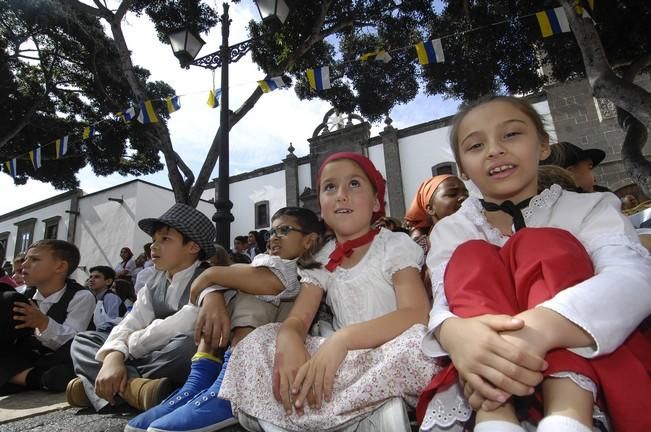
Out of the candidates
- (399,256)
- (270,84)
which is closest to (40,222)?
(270,84)

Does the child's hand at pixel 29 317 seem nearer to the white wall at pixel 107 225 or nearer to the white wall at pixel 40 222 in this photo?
the white wall at pixel 107 225

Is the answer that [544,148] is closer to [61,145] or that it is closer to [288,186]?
→ [61,145]

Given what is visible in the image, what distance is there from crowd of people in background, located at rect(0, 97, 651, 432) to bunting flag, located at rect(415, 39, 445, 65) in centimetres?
405

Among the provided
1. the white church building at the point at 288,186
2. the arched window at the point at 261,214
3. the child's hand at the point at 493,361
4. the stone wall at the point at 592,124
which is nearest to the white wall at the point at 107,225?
the white church building at the point at 288,186

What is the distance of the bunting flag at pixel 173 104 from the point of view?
6297mm

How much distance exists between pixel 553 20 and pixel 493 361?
19.4ft

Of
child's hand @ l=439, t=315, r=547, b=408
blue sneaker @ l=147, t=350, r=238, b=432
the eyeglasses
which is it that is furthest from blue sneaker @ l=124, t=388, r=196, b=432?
child's hand @ l=439, t=315, r=547, b=408

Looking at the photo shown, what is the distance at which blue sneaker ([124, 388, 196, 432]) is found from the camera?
1407 mm

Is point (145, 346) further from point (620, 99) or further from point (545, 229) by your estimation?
point (620, 99)

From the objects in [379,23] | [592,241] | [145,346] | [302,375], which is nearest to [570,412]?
[592,241]

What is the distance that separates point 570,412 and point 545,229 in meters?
0.47

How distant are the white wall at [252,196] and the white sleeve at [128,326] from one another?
16.6m

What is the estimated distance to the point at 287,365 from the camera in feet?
4.02

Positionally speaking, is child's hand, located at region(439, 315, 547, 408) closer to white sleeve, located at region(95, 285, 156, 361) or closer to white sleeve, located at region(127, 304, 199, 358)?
white sleeve, located at region(127, 304, 199, 358)
